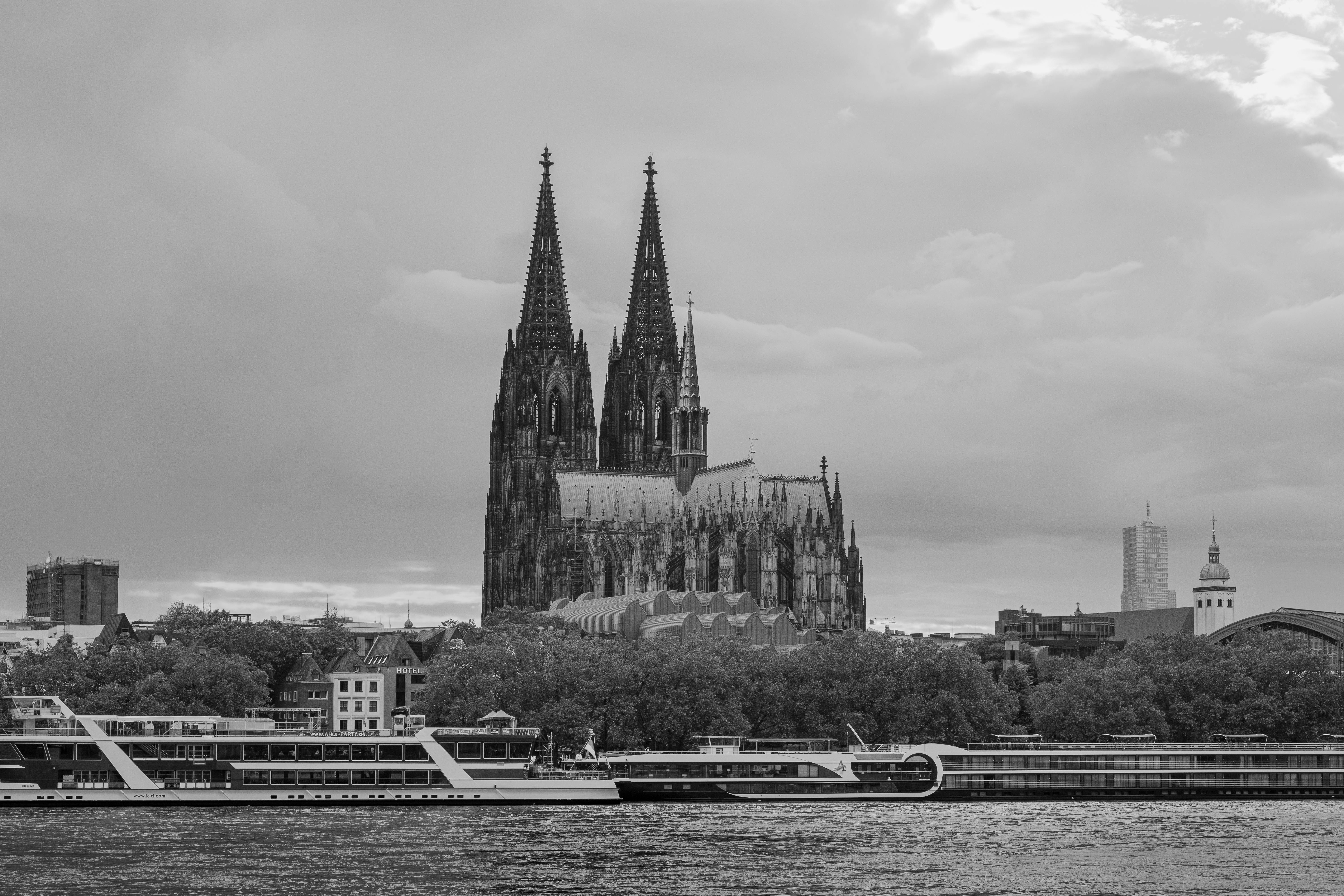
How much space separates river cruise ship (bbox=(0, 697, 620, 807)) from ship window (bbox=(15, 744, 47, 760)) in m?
0.05

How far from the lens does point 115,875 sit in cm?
8762

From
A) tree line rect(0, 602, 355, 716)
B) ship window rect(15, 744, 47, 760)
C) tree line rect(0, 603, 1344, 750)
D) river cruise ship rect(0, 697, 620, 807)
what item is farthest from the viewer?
tree line rect(0, 602, 355, 716)

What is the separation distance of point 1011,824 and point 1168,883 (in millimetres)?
24603

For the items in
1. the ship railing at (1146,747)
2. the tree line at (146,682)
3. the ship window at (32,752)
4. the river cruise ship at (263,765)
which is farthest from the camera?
the tree line at (146,682)

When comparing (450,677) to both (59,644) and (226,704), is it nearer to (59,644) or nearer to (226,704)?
(226,704)

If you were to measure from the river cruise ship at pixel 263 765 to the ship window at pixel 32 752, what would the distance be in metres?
0.05

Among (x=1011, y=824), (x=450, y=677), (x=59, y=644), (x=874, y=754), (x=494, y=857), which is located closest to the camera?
(x=494, y=857)

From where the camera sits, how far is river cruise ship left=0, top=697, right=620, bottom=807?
12081 cm

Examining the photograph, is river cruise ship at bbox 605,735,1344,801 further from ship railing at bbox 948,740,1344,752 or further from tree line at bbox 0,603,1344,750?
tree line at bbox 0,603,1344,750

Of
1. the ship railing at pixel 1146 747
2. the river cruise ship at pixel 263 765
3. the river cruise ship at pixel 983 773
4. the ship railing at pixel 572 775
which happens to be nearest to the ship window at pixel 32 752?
the river cruise ship at pixel 263 765

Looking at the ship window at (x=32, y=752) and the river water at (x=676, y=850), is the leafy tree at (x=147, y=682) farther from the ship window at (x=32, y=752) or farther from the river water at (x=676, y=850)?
the river water at (x=676, y=850)

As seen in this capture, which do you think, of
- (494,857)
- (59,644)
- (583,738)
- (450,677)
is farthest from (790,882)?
(59,644)

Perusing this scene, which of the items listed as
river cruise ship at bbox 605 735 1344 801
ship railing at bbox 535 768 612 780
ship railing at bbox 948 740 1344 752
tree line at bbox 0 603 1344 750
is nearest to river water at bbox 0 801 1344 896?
river cruise ship at bbox 605 735 1344 801

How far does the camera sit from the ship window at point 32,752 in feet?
395
